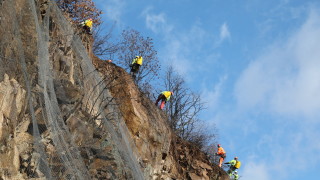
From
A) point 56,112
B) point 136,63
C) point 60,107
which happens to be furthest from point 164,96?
point 56,112

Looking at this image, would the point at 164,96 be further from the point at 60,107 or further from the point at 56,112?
the point at 56,112

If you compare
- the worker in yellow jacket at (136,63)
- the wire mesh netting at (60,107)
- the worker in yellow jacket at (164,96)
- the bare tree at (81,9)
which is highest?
the bare tree at (81,9)

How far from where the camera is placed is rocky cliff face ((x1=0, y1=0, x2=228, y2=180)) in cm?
778

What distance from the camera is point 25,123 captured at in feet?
27.1

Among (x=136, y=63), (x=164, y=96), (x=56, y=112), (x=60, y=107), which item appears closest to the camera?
(x=56, y=112)

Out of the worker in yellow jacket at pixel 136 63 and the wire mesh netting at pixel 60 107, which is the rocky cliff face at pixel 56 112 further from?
the worker in yellow jacket at pixel 136 63

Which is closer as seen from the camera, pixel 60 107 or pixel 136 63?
pixel 60 107

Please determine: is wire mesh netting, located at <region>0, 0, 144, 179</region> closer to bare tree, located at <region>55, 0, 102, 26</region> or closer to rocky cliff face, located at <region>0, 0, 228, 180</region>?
rocky cliff face, located at <region>0, 0, 228, 180</region>

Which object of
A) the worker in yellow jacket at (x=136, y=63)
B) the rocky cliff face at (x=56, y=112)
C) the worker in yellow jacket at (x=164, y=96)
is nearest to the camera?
the rocky cliff face at (x=56, y=112)

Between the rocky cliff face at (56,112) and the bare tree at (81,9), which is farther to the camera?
the bare tree at (81,9)

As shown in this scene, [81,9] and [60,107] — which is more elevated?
[81,9]

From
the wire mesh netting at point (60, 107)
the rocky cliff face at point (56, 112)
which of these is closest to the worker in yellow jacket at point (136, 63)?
the rocky cliff face at point (56, 112)

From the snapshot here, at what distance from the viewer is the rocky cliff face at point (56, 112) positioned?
7.78 m

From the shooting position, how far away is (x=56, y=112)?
864 cm
